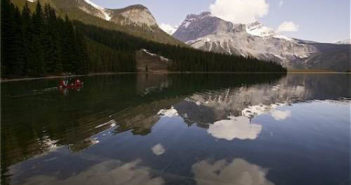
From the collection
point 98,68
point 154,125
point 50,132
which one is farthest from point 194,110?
point 98,68

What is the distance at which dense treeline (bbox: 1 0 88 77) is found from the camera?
76.2m

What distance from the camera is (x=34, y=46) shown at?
83.3 m

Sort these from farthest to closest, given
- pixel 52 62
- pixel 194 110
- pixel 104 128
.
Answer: pixel 52 62 → pixel 194 110 → pixel 104 128

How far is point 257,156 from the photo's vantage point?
58.0 feet

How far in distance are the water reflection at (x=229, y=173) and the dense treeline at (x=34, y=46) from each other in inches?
2744

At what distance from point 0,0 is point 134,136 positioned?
253 feet

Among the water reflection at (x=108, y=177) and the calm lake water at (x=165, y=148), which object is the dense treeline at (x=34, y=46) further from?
the water reflection at (x=108, y=177)

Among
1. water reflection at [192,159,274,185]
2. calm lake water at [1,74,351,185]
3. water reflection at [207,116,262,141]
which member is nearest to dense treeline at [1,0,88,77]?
calm lake water at [1,74,351,185]

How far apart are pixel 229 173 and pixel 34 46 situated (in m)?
80.3

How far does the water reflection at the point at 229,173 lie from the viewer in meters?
13.5

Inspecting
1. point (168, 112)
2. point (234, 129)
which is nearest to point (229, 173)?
point (234, 129)

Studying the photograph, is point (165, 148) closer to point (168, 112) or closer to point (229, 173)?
point (229, 173)

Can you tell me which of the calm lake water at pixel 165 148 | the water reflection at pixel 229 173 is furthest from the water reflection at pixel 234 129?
the water reflection at pixel 229 173

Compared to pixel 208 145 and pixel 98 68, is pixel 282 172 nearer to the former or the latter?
pixel 208 145
